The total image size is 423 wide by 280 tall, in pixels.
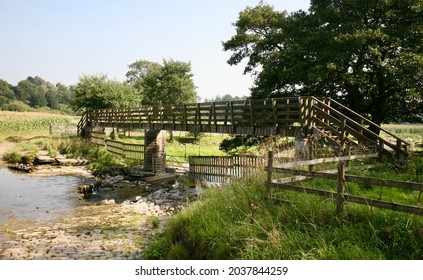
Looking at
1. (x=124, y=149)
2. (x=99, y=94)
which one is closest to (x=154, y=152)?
(x=124, y=149)

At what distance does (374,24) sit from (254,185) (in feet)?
41.5

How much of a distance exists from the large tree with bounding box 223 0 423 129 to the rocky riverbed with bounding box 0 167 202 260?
869 cm

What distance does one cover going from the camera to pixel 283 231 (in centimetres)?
597

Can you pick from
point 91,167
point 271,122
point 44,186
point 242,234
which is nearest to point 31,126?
point 91,167

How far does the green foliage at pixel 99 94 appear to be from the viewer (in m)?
37.0

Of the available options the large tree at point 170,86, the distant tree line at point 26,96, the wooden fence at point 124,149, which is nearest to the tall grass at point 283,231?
the distant tree line at point 26,96

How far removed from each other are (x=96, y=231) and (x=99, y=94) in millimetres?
28429

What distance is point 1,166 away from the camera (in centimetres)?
2414

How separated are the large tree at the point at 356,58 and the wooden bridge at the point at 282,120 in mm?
1269

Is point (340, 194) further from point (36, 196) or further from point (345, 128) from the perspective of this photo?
point (36, 196)

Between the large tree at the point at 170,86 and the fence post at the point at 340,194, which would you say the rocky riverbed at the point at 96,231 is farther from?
the large tree at the point at 170,86

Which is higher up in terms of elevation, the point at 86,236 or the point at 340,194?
the point at 340,194

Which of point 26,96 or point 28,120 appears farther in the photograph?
point 28,120

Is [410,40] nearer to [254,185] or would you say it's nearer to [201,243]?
[254,185]
